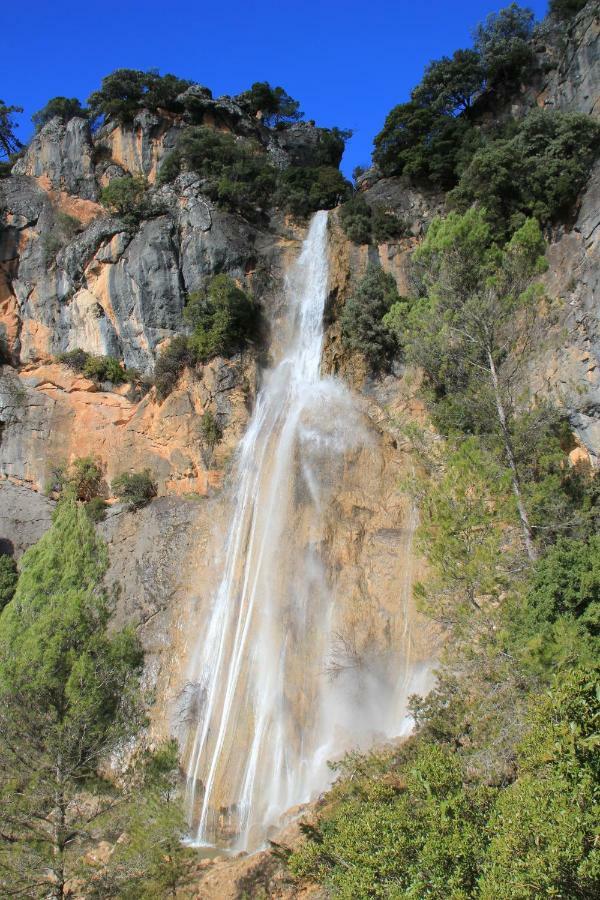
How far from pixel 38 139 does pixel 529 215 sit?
101 ft

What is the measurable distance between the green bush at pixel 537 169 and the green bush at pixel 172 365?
1387 cm

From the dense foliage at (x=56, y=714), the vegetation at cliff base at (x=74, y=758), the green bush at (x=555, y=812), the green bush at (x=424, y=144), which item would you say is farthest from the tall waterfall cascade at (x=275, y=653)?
the green bush at (x=424, y=144)

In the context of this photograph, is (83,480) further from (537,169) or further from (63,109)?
(63,109)

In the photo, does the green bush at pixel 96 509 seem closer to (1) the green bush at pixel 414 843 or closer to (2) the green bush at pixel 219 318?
(2) the green bush at pixel 219 318

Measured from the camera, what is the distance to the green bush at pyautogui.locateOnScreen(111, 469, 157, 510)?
87.6ft

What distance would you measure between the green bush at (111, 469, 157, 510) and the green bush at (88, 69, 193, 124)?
24.3 m

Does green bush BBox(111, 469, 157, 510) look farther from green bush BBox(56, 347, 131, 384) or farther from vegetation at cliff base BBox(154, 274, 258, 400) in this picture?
green bush BBox(56, 347, 131, 384)

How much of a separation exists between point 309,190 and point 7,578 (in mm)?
25623

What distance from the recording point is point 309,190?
118 ft

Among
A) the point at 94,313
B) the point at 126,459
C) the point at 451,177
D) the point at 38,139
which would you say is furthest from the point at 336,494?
the point at 38,139

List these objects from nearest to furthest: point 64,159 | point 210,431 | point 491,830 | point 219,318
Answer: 1. point 491,830
2. point 210,431
3. point 219,318
4. point 64,159

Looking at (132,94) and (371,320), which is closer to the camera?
(371,320)

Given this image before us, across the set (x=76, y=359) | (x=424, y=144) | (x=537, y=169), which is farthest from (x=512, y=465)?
(x=424, y=144)

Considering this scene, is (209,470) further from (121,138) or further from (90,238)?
(121,138)
